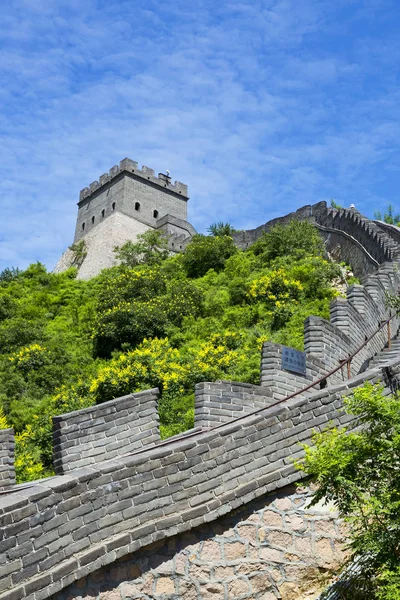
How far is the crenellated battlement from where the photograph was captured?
45312 mm

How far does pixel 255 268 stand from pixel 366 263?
13.0 feet

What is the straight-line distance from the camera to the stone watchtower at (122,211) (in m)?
41.6

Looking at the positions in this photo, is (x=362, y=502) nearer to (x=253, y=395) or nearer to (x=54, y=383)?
(x=253, y=395)

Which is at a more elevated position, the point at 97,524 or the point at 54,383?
the point at 54,383

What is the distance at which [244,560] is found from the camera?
6.26m

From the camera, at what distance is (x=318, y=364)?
408 inches

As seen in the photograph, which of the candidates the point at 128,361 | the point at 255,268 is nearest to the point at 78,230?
the point at 255,268

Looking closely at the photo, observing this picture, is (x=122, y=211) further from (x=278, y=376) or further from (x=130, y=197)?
(x=278, y=376)

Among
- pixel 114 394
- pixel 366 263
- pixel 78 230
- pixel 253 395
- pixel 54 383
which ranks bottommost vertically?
pixel 253 395

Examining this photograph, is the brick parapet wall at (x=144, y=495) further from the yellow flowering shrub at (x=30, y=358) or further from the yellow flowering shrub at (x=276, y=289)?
the yellow flowering shrub at (x=30, y=358)

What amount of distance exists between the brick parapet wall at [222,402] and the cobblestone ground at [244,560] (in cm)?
216

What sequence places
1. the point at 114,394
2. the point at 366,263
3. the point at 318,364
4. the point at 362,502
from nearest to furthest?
the point at 362,502 < the point at 318,364 < the point at 114,394 < the point at 366,263

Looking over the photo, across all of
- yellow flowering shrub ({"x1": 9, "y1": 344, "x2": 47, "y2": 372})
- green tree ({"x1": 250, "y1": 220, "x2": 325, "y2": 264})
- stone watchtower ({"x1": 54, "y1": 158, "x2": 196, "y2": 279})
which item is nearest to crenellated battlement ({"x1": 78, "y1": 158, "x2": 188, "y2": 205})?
stone watchtower ({"x1": 54, "y1": 158, "x2": 196, "y2": 279})

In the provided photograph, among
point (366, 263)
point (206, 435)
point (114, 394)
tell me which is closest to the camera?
point (206, 435)
